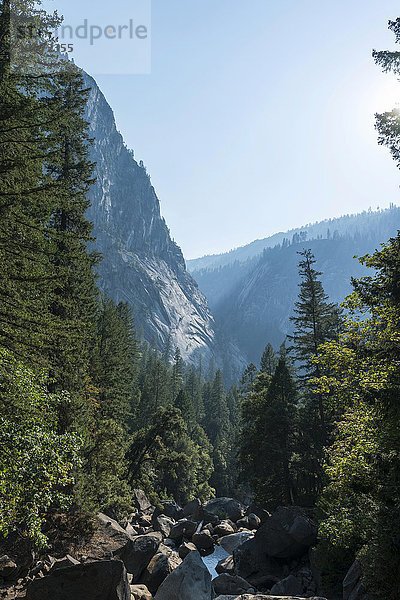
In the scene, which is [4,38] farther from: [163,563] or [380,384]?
[163,563]

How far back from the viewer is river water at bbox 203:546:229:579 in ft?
94.1

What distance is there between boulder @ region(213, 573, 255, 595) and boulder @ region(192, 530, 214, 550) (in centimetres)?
1265

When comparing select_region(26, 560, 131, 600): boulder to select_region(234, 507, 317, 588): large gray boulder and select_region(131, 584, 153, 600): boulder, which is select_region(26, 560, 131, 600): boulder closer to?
select_region(131, 584, 153, 600): boulder

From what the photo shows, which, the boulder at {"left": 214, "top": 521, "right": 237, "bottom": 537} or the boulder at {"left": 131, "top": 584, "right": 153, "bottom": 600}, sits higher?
the boulder at {"left": 131, "top": 584, "right": 153, "bottom": 600}

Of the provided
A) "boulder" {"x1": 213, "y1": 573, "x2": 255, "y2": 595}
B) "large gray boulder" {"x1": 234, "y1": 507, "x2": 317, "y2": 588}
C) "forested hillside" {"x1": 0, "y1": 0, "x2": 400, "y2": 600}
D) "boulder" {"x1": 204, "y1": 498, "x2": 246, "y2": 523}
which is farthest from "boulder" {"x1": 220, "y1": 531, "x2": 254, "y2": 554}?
"boulder" {"x1": 204, "y1": 498, "x2": 246, "y2": 523}

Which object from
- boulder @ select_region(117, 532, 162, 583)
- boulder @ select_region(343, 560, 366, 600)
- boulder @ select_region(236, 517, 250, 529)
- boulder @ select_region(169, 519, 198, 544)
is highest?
boulder @ select_region(343, 560, 366, 600)

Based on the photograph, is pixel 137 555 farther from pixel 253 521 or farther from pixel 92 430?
pixel 253 521

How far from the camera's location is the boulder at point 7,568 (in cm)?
1412

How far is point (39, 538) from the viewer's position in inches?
396

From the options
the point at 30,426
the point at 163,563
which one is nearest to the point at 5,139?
the point at 30,426

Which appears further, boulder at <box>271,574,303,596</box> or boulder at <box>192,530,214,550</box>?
boulder at <box>192,530,214,550</box>

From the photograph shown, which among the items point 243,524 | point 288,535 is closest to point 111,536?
point 288,535

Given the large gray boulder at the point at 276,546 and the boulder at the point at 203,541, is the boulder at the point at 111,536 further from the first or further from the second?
the boulder at the point at 203,541

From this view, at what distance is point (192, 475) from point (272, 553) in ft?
111
